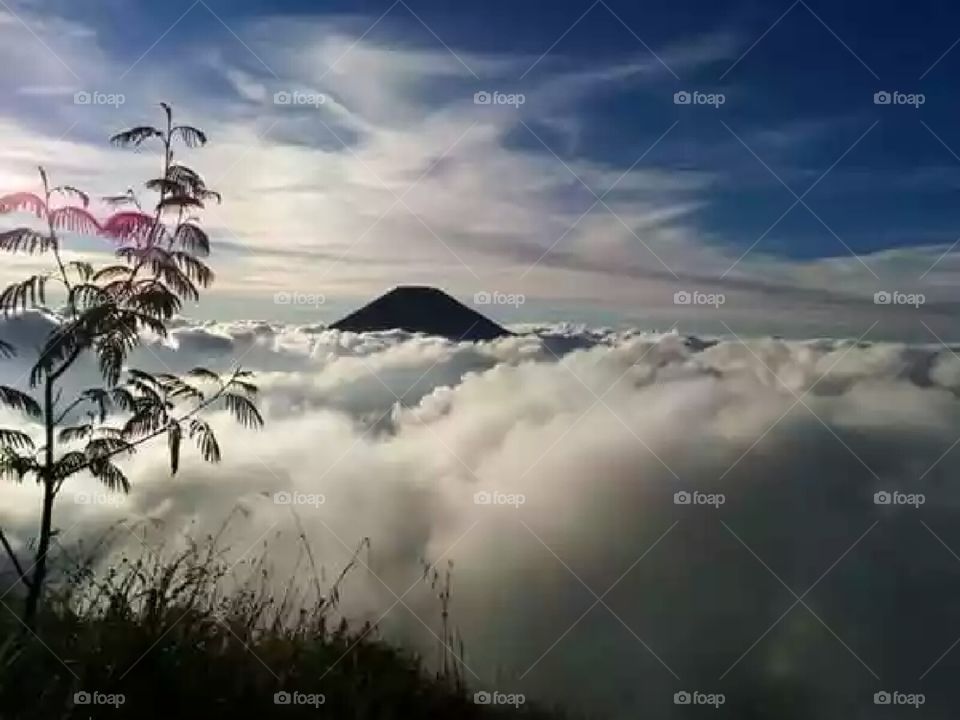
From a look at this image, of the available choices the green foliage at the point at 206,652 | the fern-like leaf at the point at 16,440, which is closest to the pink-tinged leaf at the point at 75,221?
the fern-like leaf at the point at 16,440

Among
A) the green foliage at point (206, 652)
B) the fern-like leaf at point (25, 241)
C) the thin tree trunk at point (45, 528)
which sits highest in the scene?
the fern-like leaf at point (25, 241)

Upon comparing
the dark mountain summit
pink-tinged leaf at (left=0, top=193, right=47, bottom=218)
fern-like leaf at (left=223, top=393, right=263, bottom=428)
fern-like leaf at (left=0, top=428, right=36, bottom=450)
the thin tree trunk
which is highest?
pink-tinged leaf at (left=0, top=193, right=47, bottom=218)

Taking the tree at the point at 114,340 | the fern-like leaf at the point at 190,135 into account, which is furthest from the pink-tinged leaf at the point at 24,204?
the fern-like leaf at the point at 190,135

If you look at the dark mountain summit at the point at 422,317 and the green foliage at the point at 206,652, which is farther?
the dark mountain summit at the point at 422,317

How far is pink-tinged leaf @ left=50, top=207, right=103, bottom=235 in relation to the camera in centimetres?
239

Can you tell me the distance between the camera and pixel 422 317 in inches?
95.3

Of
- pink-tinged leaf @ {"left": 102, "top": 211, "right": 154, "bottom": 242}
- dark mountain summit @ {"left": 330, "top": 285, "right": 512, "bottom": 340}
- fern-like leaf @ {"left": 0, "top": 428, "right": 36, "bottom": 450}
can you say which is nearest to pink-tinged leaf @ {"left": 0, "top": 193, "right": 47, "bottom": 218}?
pink-tinged leaf @ {"left": 102, "top": 211, "right": 154, "bottom": 242}

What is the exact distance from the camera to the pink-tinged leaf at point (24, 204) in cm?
236

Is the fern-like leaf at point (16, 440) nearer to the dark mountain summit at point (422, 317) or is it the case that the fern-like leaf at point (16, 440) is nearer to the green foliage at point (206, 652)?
the green foliage at point (206, 652)

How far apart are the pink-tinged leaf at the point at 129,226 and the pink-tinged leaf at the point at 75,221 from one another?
0.03m

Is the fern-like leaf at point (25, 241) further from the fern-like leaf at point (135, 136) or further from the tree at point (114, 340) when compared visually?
the fern-like leaf at point (135, 136)

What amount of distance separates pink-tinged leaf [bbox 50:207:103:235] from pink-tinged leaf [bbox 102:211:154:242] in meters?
0.03

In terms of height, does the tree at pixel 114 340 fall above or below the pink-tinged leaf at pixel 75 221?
below

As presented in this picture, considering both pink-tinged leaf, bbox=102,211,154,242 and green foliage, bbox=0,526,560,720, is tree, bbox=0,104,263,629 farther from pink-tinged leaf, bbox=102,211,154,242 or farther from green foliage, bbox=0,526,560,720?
green foliage, bbox=0,526,560,720
